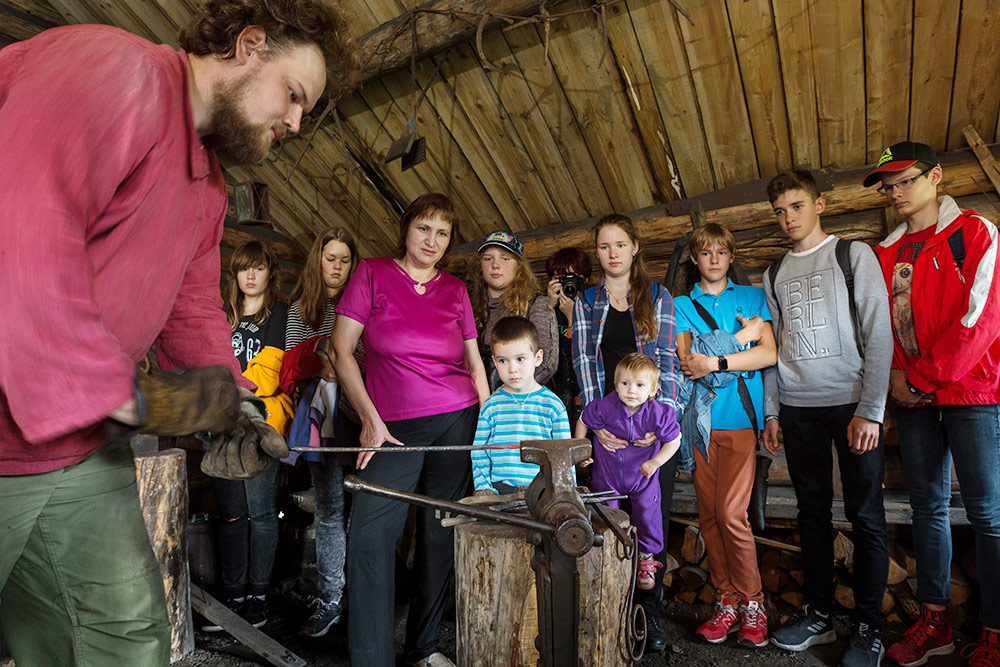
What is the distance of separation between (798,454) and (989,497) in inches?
29.0

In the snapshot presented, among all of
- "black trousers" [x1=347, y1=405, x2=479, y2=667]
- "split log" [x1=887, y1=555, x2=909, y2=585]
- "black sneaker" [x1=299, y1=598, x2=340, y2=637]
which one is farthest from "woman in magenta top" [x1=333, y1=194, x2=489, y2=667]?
"split log" [x1=887, y1=555, x2=909, y2=585]

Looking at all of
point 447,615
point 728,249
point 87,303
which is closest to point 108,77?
point 87,303

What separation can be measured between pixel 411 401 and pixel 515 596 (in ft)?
3.22

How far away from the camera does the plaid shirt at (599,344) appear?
3.01m

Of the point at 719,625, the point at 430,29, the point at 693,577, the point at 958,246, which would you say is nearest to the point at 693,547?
the point at 693,577

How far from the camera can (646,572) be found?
2836 millimetres

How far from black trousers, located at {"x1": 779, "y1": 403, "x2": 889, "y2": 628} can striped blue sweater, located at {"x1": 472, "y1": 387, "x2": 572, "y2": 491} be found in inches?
46.4

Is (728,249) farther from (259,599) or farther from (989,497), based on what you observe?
(259,599)

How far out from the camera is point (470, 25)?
3.98 m

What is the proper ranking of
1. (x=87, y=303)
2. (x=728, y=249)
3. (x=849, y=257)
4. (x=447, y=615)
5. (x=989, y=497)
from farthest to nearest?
1. (x=447, y=615)
2. (x=728, y=249)
3. (x=849, y=257)
4. (x=989, y=497)
5. (x=87, y=303)

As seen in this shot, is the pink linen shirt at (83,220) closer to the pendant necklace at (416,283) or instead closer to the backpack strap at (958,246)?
the pendant necklace at (416,283)

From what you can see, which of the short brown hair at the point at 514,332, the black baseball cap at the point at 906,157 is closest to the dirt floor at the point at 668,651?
the short brown hair at the point at 514,332

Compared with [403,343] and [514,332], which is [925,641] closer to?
[514,332]

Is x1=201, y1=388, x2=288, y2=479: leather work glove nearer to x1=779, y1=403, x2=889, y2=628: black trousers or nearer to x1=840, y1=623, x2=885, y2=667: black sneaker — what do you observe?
x1=779, y1=403, x2=889, y2=628: black trousers
